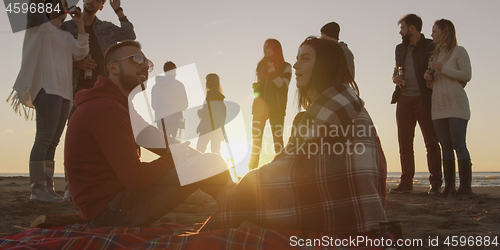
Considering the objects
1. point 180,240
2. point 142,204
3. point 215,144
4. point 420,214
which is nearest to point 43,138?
point 142,204

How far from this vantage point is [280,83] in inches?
246

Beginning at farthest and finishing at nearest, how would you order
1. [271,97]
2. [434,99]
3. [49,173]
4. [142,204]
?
1. [271,97]
2. [434,99]
3. [49,173]
4. [142,204]

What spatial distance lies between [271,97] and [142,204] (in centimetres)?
408

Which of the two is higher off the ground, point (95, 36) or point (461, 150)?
point (95, 36)

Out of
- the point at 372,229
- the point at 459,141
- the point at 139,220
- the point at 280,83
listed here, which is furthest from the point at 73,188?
the point at 459,141

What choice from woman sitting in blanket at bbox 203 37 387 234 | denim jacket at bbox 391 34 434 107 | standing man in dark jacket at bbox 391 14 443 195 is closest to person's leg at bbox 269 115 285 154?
standing man in dark jacket at bbox 391 14 443 195

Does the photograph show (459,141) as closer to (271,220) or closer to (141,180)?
(271,220)

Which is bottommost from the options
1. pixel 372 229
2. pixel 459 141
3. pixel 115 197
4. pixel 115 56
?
pixel 372 229

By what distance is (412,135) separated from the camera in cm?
571

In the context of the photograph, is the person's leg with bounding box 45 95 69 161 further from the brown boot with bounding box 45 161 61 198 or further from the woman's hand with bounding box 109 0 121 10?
the woman's hand with bounding box 109 0 121 10

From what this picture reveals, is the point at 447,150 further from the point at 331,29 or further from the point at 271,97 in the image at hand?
the point at 271,97

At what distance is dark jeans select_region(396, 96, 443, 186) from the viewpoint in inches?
213

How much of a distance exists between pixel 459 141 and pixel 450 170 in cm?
45

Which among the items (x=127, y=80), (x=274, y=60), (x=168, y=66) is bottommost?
(x=127, y=80)
